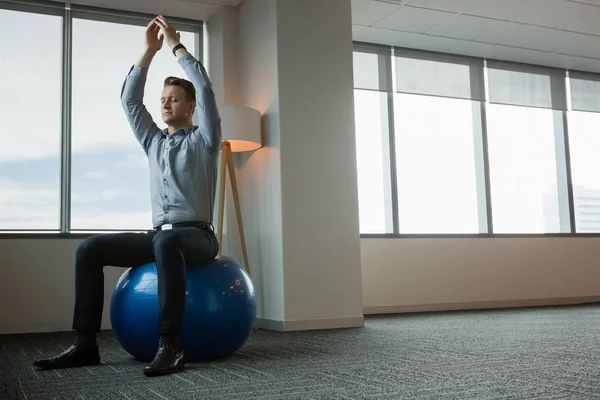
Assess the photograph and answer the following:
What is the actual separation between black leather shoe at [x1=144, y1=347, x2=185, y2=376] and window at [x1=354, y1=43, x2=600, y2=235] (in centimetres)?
363

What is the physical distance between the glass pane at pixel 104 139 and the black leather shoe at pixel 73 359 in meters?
2.34

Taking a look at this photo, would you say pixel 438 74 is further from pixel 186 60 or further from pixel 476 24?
pixel 186 60

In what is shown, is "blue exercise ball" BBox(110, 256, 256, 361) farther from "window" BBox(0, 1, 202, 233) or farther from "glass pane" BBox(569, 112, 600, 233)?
"glass pane" BBox(569, 112, 600, 233)

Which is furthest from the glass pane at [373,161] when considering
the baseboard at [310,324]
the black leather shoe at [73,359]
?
the black leather shoe at [73,359]

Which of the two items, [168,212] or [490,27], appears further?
[490,27]

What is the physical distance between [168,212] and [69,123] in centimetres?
244

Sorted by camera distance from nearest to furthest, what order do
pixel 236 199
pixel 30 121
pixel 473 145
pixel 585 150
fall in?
pixel 236 199, pixel 30 121, pixel 473 145, pixel 585 150

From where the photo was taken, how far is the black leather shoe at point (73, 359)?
2.71m

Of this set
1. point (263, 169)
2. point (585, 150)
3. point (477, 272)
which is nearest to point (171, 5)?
point (263, 169)

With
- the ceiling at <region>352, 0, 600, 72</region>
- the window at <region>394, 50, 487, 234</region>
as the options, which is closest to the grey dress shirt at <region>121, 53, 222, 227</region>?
the ceiling at <region>352, 0, 600, 72</region>

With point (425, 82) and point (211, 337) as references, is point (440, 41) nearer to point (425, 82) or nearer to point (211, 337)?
point (425, 82)

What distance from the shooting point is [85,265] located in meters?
2.82

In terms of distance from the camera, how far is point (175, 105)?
9.82 feet

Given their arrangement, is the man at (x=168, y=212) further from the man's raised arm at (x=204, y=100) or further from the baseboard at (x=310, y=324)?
the baseboard at (x=310, y=324)
